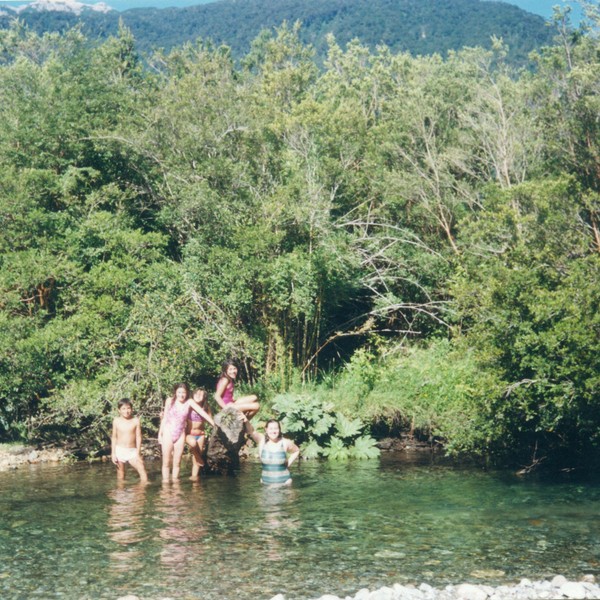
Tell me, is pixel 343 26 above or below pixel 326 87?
above

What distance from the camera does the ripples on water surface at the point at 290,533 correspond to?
863 cm

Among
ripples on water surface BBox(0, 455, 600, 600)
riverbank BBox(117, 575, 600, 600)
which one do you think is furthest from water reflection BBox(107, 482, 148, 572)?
Answer: riverbank BBox(117, 575, 600, 600)

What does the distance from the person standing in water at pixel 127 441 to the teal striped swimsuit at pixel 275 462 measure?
7.39 ft

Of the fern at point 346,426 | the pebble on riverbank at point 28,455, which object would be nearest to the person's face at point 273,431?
the fern at point 346,426

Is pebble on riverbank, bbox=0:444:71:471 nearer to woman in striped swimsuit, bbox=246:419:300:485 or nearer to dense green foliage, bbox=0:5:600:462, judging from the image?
dense green foliage, bbox=0:5:600:462

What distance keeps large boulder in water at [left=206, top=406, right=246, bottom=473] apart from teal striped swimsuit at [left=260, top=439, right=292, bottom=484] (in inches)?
47.1

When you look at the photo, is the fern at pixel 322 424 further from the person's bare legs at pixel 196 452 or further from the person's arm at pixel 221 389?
the person's bare legs at pixel 196 452

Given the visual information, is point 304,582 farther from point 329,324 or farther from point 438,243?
point 438,243

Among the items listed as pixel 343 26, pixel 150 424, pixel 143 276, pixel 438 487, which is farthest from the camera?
pixel 343 26

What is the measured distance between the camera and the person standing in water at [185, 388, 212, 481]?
14.7m

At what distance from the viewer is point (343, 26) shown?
627ft

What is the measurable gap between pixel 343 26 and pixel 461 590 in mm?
194694

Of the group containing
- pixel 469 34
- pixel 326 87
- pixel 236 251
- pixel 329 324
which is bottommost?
pixel 329 324

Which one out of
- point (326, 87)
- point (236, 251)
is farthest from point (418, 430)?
point (326, 87)
